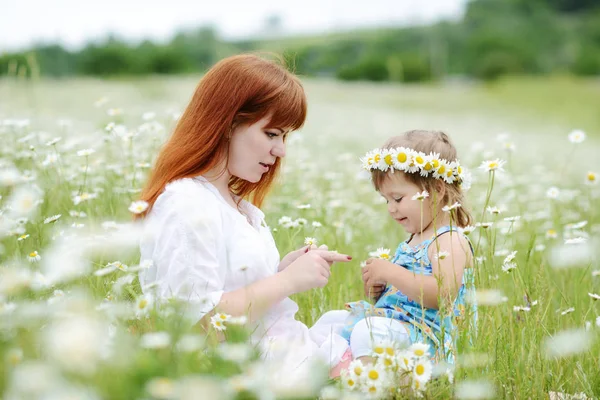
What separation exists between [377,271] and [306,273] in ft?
1.19

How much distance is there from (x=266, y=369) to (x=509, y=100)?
26409 mm

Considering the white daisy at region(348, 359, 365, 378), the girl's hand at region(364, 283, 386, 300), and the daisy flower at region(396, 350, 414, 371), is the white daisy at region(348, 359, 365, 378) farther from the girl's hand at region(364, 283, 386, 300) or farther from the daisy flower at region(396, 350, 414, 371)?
→ the girl's hand at region(364, 283, 386, 300)

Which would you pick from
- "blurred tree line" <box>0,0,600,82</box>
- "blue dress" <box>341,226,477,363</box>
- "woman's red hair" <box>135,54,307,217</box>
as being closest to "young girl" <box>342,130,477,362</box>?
"blue dress" <box>341,226,477,363</box>

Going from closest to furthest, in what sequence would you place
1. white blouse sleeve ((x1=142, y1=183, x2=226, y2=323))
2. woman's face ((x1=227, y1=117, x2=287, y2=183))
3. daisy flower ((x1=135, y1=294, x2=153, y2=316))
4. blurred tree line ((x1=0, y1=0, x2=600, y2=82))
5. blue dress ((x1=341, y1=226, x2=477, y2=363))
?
1. daisy flower ((x1=135, y1=294, x2=153, y2=316))
2. white blouse sleeve ((x1=142, y1=183, x2=226, y2=323))
3. blue dress ((x1=341, y1=226, x2=477, y2=363))
4. woman's face ((x1=227, y1=117, x2=287, y2=183))
5. blurred tree line ((x1=0, y1=0, x2=600, y2=82))

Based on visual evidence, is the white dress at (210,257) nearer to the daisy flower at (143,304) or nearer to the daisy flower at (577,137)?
the daisy flower at (143,304)

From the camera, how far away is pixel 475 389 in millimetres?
1715

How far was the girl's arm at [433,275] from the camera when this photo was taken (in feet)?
7.95

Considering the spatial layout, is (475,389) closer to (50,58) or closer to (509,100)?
(509,100)

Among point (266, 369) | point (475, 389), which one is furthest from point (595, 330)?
point (266, 369)

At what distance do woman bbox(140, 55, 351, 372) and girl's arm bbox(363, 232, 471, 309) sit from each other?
0.55 feet

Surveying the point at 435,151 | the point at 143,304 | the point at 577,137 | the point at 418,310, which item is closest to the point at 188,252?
the point at 143,304

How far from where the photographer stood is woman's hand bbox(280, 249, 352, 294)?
Result: 2.22m

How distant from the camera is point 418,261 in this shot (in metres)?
2.66

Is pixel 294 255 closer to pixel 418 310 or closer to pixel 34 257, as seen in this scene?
pixel 418 310
